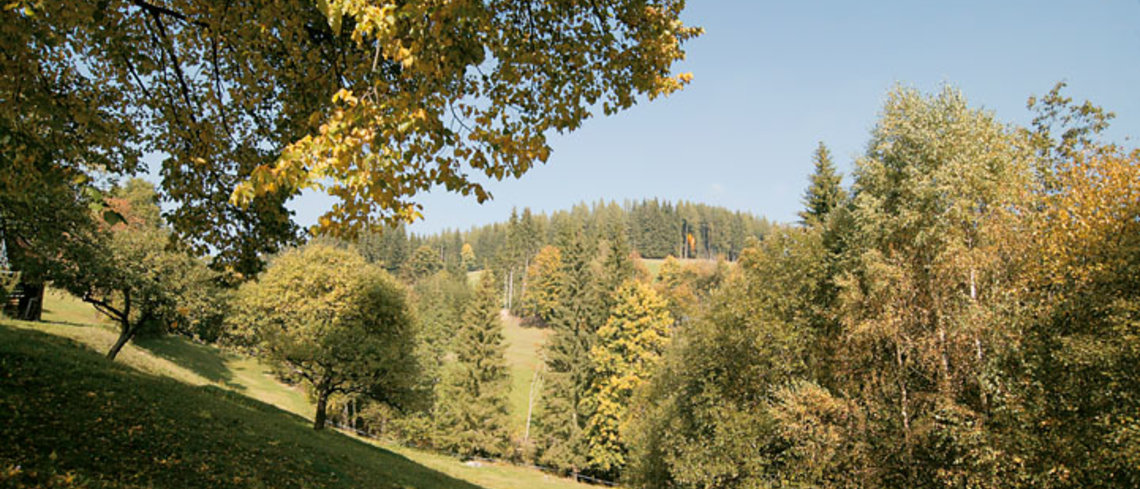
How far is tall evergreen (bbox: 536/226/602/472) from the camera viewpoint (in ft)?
131

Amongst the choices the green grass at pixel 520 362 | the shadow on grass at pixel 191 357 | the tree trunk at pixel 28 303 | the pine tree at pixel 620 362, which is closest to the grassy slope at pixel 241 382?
the shadow on grass at pixel 191 357

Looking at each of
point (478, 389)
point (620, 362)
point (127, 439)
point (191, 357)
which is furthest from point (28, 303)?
point (620, 362)

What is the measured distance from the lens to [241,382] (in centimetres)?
3641

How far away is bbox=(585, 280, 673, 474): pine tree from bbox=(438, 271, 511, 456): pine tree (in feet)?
23.1

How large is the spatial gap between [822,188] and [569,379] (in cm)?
2302

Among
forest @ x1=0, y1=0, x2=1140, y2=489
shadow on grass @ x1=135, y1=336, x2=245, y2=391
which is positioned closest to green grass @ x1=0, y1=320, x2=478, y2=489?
forest @ x1=0, y1=0, x2=1140, y2=489

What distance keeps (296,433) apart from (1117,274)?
2253cm

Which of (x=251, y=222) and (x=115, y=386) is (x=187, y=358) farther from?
(x=251, y=222)

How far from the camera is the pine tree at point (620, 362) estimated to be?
39344 millimetres

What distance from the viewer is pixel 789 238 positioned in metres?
23.8

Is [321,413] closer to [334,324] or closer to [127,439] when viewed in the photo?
[334,324]

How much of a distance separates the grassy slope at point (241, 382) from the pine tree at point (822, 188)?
23638mm

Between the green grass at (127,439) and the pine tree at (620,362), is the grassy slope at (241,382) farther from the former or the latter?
the pine tree at (620,362)

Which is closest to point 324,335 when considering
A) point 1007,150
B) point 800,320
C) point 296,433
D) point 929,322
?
point 296,433
